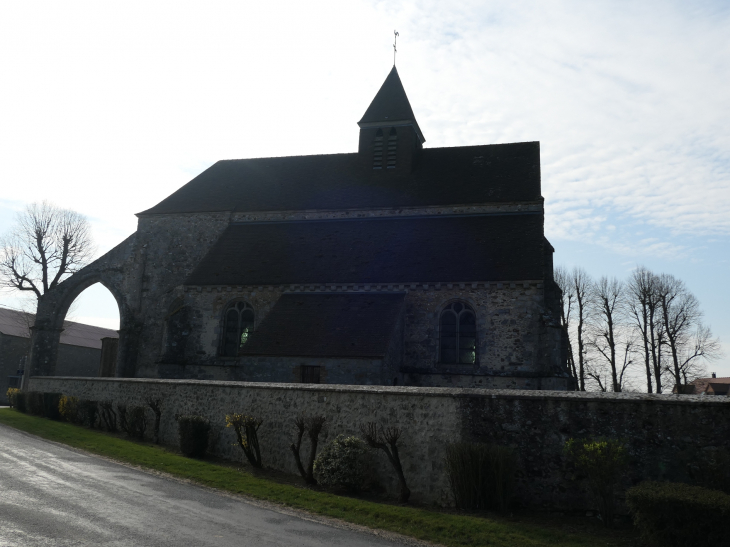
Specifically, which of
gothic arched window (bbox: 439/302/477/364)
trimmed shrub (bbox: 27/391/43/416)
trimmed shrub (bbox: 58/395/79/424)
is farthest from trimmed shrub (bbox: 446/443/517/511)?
trimmed shrub (bbox: 27/391/43/416)

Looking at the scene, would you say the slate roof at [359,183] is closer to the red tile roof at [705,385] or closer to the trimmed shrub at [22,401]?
the trimmed shrub at [22,401]

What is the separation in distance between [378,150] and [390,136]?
2.97 feet

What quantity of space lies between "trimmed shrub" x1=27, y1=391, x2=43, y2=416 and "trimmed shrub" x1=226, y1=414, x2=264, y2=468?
46.0 feet

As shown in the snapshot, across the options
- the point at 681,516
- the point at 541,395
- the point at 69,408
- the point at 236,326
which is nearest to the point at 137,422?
the point at 69,408

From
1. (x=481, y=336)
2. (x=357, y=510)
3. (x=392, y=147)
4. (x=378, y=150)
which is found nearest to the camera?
(x=357, y=510)

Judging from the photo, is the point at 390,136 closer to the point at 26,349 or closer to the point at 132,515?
the point at 132,515

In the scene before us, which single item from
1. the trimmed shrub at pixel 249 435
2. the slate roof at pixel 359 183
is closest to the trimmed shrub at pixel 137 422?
the trimmed shrub at pixel 249 435

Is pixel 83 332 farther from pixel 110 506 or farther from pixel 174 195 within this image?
pixel 110 506

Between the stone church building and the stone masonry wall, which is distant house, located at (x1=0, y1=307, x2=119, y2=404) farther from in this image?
the stone masonry wall

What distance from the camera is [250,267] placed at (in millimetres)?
24984

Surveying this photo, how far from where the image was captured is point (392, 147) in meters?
28.8

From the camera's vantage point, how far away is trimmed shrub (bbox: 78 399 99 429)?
20.9m

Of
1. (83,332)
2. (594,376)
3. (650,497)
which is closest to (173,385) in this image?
(650,497)

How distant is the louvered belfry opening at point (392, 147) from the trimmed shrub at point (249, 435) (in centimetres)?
1723
